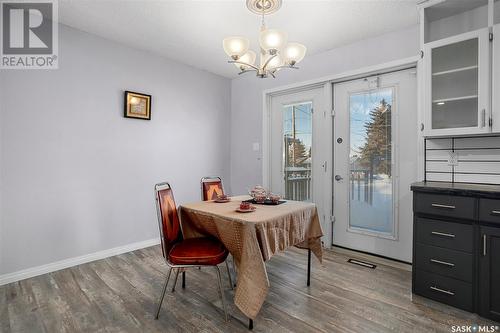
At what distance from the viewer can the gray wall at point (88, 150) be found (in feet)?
8.20

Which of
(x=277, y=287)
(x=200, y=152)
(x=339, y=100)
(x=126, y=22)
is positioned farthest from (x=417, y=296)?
(x=126, y=22)

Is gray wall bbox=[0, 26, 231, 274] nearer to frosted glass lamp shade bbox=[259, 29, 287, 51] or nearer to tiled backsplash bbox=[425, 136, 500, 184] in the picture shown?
frosted glass lamp shade bbox=[259, 29, 287, 51]

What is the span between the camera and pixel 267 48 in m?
1.98

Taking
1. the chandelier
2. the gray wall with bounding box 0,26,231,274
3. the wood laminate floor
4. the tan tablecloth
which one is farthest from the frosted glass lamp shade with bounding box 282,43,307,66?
the gray wall with bounding box 0,26,231,274

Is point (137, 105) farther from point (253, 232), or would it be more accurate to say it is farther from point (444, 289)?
point (444, 289)

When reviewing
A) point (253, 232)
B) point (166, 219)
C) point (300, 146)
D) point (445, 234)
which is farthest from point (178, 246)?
point (300, 146)

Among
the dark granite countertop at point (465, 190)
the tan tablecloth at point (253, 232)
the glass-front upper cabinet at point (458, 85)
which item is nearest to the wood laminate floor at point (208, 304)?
the tan tablecloth at point (253, 232)

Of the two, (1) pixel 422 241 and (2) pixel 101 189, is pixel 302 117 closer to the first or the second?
(1) pixel 422 241

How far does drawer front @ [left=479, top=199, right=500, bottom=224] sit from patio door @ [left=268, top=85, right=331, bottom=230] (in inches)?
65.6

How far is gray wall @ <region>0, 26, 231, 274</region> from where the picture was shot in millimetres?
2498

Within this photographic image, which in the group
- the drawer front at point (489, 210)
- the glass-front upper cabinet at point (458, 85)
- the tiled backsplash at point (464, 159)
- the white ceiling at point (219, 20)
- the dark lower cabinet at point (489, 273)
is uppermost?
the white ceiling at point (219, 20)

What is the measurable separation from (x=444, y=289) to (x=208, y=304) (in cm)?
183

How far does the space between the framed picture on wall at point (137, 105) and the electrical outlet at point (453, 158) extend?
3419 mm

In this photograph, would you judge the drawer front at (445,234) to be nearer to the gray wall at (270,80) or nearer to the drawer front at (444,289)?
the drawer front at (444,289)
